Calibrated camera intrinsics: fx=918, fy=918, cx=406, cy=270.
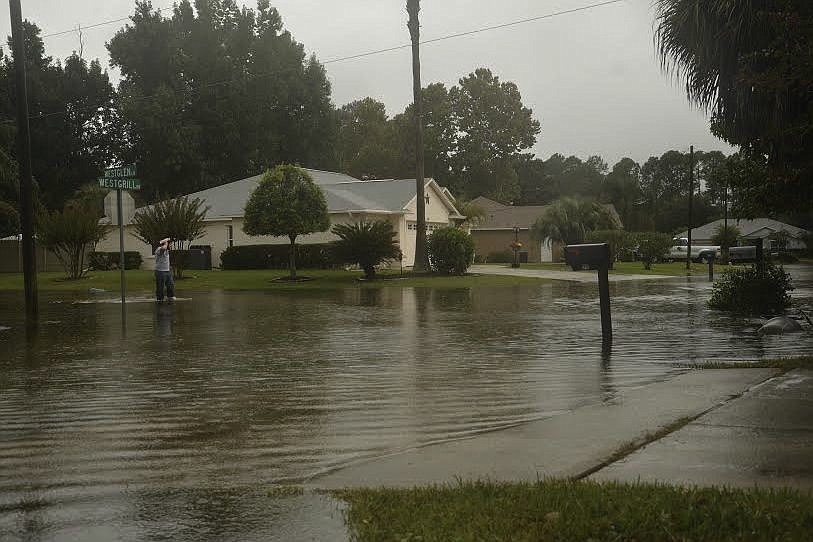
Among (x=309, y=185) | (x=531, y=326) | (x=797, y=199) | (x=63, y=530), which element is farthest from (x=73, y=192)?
(x=63, y=530)

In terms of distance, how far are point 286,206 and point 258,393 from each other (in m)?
27.7

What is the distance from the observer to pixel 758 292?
1870 centimetres

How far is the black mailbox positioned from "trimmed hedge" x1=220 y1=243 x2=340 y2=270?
30.3m

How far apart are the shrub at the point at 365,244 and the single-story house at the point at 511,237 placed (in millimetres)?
31405

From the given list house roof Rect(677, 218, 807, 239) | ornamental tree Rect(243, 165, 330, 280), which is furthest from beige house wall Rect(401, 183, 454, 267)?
house roof Rect(677, 218, 807, 239)

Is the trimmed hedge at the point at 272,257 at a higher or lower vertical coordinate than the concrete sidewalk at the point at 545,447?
higher

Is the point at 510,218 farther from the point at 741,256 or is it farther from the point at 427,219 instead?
the point at 427,219

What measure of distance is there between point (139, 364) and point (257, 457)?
6029 millimetres

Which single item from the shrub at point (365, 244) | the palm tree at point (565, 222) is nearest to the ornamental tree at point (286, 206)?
the shrub at point (365, 244)

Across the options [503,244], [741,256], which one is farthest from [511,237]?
[741,256]

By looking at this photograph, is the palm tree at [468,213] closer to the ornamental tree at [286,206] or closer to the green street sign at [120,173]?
the ornamental tree at [286,206]

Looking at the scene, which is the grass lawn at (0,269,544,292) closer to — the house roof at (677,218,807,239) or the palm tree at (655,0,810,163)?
the palm tree at (655,0,810,163)

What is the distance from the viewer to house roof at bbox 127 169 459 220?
4581 cm

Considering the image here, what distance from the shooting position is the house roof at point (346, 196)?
45.8 metres
